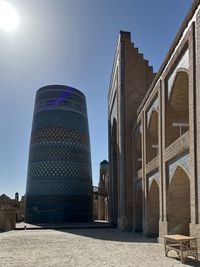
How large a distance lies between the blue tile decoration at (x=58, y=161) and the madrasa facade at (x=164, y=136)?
8351 mm

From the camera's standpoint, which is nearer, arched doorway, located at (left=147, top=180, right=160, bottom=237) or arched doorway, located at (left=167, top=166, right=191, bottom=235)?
arched doorway, located at (left=167, top=166, right=191, bottom=235)

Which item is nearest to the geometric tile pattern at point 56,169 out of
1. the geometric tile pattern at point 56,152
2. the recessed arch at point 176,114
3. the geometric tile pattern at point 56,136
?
the geometric tile pattern at point 56,152

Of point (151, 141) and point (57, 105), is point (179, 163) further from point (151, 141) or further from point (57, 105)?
point (57, 105)

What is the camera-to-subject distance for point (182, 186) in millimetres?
12859

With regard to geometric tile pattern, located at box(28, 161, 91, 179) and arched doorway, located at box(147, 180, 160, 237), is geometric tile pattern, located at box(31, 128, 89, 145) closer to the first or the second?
geometric tile pattern, located at box(28, 161, 91, 179)

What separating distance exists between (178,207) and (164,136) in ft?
8.29

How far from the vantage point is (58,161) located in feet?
97.9

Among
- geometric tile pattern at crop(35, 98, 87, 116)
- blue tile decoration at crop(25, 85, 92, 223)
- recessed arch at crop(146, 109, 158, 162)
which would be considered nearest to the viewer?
recessed arch at crop(146, 109, 158, 162)

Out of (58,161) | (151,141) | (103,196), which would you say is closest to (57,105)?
(58,161)

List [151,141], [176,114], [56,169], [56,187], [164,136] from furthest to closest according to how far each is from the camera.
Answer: [56,169] → [56,187] → [151,141] → [164,136] → [176,114]

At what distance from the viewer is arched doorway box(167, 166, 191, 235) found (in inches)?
508

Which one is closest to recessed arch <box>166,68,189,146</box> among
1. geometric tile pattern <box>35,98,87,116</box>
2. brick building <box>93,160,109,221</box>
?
geometric tile pattern <box>35,98,87,116</box>

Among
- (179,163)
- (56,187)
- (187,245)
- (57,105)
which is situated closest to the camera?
(187,245)

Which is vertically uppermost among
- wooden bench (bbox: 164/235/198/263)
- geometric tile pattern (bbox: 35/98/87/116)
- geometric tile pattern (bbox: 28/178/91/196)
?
geometric tile pattern (bbox: 35/98/87/116)
